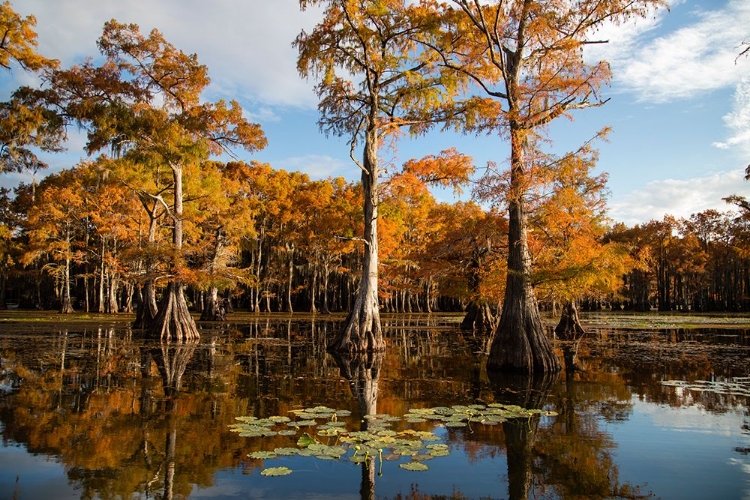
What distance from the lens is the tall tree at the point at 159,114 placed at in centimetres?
1936

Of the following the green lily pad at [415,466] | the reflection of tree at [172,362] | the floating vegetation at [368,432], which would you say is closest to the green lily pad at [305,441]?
the floating vegetation at [368,432]

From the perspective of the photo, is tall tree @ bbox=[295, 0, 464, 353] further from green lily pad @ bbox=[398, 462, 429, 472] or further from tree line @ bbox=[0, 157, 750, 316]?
green lily pad @ bbox=[398, 462, 429, 472]

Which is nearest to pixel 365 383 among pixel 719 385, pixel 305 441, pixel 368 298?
pixel 305 441

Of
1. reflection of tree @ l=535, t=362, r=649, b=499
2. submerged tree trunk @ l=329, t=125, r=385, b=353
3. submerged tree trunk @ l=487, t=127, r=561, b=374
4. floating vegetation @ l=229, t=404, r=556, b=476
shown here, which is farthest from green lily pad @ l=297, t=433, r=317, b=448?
submerged tree trunk @ l=329, t=125, r=385, b=353

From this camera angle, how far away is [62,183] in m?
38.9

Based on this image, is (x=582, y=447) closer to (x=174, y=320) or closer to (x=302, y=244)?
(x=174, y=320)

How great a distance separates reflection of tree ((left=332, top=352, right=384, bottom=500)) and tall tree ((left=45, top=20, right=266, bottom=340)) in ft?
28.2

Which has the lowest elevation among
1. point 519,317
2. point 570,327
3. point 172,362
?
point 172,362

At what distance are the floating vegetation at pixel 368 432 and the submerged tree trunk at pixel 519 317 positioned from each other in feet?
13.7

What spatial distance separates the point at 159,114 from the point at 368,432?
17.8 meters

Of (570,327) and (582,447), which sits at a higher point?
(570,327)

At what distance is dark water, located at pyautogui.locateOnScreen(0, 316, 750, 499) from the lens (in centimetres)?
462

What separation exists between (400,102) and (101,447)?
1526 cm

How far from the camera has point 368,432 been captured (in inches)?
239
